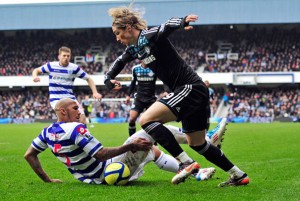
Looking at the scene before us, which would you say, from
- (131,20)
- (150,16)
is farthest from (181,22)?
(150,16)

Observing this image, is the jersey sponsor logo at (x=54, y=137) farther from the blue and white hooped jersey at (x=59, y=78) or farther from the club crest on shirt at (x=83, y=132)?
the blue and white hooped jersey at (x=59, y=78)

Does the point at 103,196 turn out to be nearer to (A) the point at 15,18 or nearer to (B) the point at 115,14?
(B) the point at 115,14

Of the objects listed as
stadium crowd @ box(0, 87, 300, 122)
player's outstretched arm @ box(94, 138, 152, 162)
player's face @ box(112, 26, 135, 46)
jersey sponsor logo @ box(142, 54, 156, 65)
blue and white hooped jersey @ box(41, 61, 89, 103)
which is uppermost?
player's face @ box(112, 26, 135, 46)

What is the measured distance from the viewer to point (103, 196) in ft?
19.6

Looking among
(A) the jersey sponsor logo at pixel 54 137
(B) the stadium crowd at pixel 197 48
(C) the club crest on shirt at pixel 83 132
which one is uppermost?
(C) the club crest on shirt at pixel 83 132

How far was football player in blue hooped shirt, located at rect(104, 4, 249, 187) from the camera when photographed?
6512 mm

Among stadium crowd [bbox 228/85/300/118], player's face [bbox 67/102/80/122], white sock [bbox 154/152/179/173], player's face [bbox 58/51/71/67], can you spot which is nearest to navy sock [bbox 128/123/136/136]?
player's face [bbox 58/51/71/67]

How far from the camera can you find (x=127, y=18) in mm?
6832

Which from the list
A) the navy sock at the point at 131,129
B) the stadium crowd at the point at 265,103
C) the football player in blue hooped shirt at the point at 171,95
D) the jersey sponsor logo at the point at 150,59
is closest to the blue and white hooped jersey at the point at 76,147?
the football player in blue hooped shirt at the point at 171,95

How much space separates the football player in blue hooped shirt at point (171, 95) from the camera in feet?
21.4

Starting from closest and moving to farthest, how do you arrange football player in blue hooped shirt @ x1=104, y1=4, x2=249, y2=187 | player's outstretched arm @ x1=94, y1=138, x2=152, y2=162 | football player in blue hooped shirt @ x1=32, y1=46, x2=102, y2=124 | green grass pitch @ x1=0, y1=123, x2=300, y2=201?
green grass pitch @ x1=0, y1=123, x2=300, y2=201 → player's outstretched arm @ x1=94, y1=138, x2=152, y2=162 → football player in blue hooped shirt @ x1=104, y1=4, x2=249, y2=187 → football player in blue hooped shirt @ x1=32, y1=46, x2=102, y2=124

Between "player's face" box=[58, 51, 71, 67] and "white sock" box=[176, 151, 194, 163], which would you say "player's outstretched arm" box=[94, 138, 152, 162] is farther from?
"player's face" box=[58, 51, 71, 67]

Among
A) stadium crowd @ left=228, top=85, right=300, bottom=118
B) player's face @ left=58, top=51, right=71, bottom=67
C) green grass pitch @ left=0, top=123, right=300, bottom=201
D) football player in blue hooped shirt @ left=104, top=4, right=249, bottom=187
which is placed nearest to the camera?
green grass pitch @ left=0, top=123, right=300, bottom=201

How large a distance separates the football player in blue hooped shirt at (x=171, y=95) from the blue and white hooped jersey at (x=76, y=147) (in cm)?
71
